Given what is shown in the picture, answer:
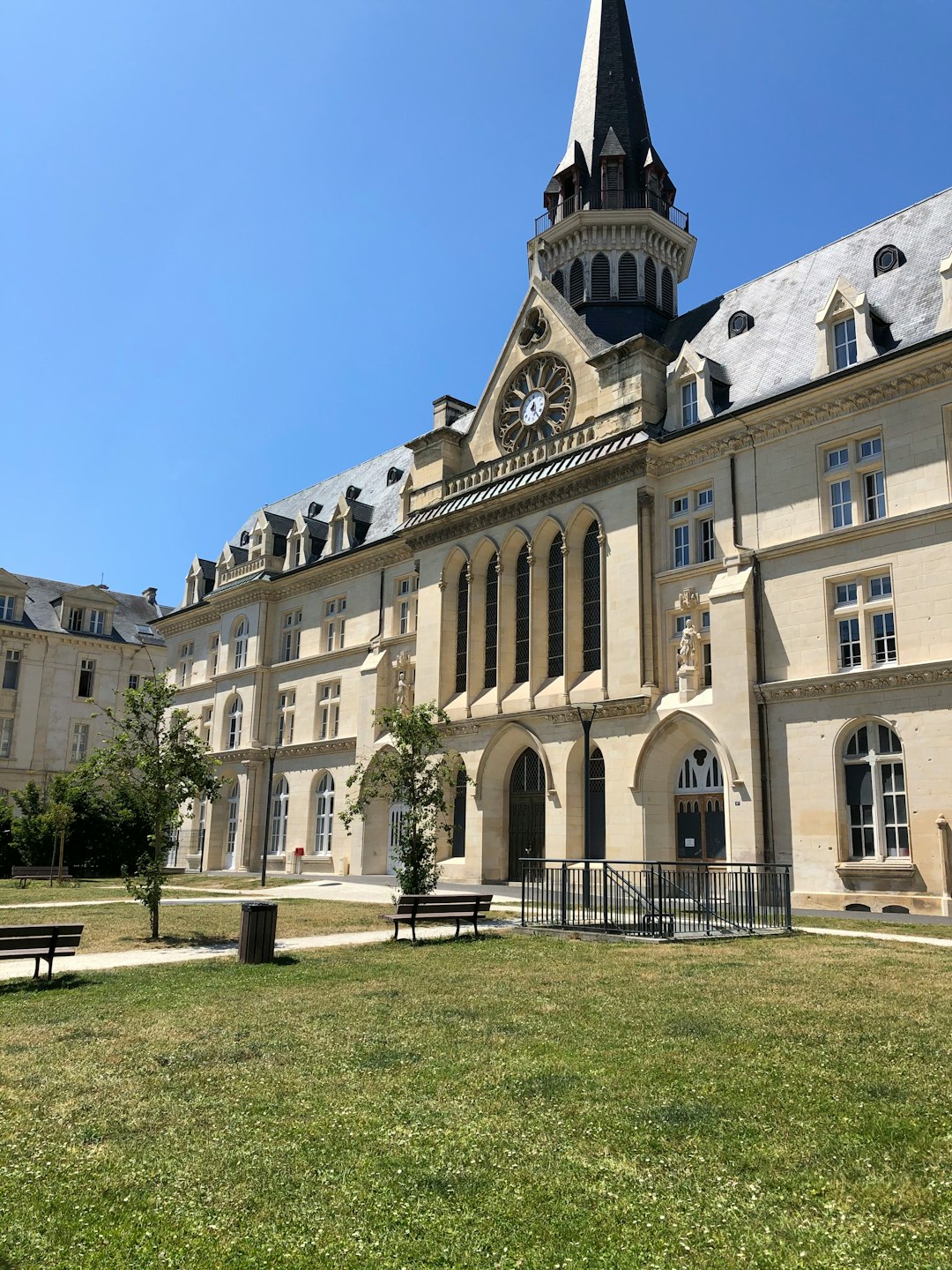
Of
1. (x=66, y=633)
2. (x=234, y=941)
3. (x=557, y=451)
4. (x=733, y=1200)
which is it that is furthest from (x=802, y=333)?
(x=66, y=633)

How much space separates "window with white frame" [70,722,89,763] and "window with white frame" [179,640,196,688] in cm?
1193

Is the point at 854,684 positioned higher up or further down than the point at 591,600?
further down

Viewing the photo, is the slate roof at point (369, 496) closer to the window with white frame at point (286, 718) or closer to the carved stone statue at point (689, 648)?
the window with white frame at point (286, 718)

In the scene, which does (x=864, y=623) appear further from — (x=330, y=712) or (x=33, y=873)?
(x=33, y=873)

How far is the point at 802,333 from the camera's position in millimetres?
33469

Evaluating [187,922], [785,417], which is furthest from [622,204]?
[187,922]

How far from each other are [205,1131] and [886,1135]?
4798 mm

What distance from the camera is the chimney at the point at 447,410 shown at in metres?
47.4

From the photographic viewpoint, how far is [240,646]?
57531mm

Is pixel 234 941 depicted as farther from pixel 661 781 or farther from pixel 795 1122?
pixel 661 781

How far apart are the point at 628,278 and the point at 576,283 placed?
7.79 ft

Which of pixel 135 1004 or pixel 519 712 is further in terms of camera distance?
pixel 519 712

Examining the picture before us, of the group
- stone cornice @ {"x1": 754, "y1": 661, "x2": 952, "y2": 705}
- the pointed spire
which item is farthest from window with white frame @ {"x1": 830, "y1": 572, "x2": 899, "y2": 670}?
the pointed spire

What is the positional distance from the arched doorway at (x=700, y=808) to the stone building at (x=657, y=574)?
87 mm
